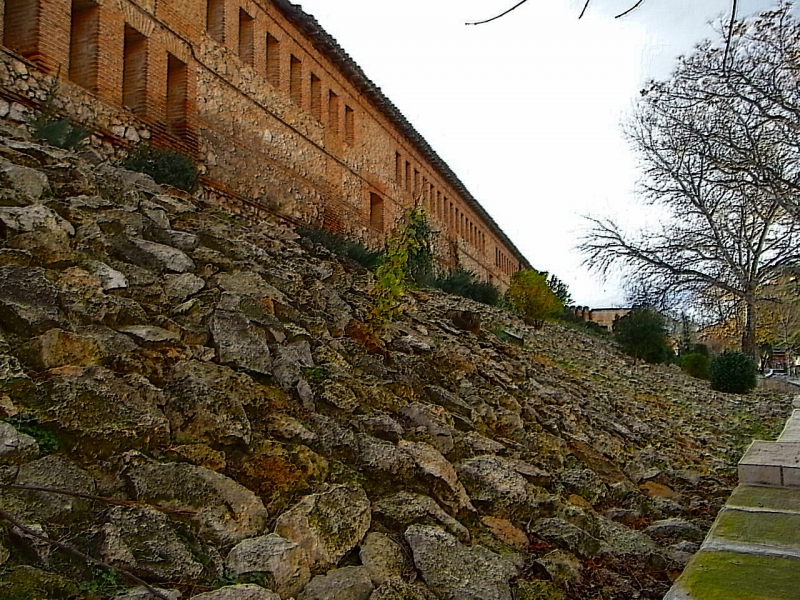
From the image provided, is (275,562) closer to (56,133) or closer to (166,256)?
(166,256)

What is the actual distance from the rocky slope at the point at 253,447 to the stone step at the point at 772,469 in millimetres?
446

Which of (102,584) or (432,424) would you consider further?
(432,424)

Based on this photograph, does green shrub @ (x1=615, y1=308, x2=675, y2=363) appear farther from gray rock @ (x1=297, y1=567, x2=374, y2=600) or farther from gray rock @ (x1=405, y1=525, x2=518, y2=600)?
gray rock @ (x1=297, y1=567, x2=374, y2=600)

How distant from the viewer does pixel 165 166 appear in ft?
28.7

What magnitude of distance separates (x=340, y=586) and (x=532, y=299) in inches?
615

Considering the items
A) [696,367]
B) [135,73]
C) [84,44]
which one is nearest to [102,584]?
[84,44]

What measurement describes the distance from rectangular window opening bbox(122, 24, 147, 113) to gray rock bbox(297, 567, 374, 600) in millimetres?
→ 8788

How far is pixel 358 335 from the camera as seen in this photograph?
195 inches

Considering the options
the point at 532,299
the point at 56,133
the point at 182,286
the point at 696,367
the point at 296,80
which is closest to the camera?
the point at 182,286

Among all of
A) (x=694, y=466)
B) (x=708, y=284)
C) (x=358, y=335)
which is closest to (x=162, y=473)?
(x=358, y=335)

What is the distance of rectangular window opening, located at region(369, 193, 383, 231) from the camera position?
61.8 feet

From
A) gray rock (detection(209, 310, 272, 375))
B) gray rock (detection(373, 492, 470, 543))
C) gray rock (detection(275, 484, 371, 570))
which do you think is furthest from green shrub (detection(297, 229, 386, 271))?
gray rock (detection(275, 484, 371, 570))

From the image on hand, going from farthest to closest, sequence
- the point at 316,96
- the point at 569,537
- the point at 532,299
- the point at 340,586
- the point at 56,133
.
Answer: the point at 532,299 → the point at 316,96 → the point at 56,133 → the point at 569,537 → the point at 340,586

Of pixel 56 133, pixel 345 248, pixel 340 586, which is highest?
pixel 56 133
